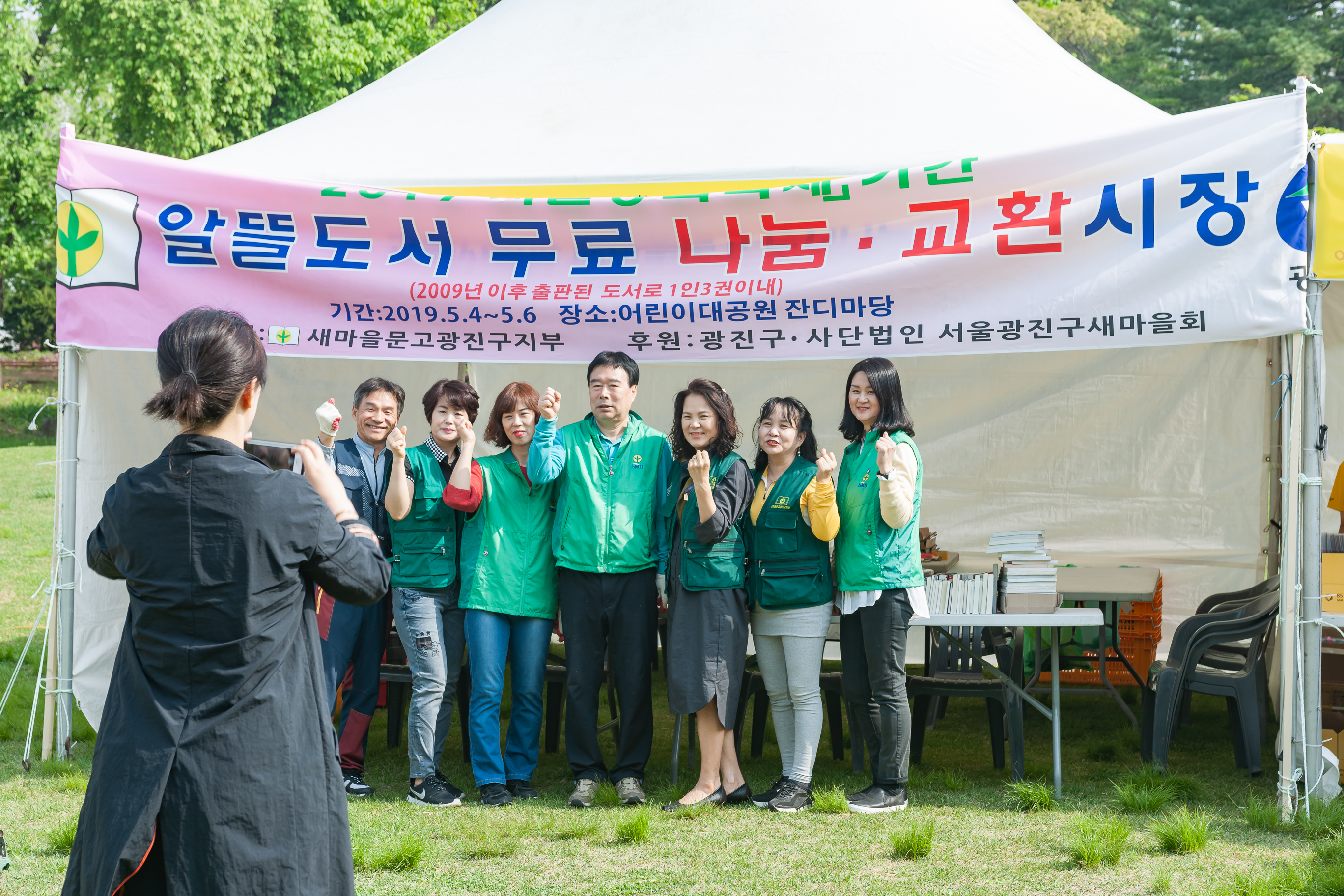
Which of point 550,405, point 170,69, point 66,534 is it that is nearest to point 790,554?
point 550,405

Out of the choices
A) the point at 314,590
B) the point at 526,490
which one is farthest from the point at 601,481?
the point at 314,590

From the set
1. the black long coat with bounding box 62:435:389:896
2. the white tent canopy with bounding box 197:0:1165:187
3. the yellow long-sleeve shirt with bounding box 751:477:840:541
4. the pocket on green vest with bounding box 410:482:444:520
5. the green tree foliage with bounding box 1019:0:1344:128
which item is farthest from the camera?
the green tree foliage with bounding box 1019:0:1344:128

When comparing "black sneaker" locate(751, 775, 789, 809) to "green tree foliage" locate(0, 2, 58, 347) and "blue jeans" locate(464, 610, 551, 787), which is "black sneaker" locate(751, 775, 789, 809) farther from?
"green tree foliage" locate(0, 2, 58, 347)

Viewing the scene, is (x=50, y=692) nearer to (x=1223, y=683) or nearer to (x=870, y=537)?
(x=870, y=537)

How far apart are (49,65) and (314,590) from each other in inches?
752

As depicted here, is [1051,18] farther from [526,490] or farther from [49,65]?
[526,490]

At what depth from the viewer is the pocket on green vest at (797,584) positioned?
155 inches

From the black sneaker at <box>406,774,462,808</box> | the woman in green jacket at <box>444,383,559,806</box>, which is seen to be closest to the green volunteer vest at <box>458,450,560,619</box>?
the woman in green jacket at <box>444,383,559,806</box>

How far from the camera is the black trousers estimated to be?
4059 mm

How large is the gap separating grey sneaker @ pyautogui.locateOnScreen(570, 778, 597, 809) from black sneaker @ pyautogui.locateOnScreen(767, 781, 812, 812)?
1.94 ft

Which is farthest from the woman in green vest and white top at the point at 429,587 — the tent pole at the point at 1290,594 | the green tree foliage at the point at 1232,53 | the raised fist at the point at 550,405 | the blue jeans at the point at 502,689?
the green tree foliage at the point at 1232,53

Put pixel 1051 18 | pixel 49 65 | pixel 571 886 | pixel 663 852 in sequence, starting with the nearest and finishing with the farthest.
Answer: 1. pixel 571 886
2. pixel 663 852
3. pixel 49 65
4. pixel 1051 18

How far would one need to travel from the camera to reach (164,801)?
185 cm

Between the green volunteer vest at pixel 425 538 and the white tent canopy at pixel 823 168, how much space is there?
1084mm
